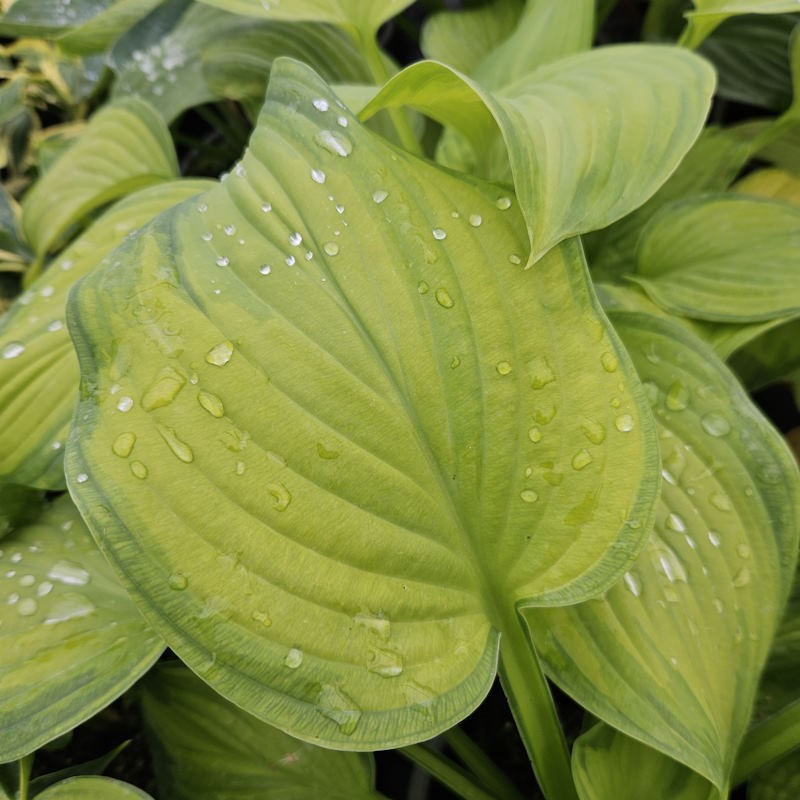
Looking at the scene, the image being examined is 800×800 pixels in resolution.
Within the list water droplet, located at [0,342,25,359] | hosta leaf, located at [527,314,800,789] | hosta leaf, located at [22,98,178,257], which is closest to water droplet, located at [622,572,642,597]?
hosta leaf, located at [527,314,800,789]

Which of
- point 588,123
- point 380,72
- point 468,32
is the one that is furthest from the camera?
point 468,32

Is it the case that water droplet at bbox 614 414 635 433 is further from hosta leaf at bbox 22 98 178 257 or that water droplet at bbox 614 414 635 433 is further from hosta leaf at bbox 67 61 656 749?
hosta leaf at bbox 22 98 178 257

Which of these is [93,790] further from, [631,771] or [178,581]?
[631,771]

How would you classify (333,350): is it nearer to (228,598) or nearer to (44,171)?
(228,598)

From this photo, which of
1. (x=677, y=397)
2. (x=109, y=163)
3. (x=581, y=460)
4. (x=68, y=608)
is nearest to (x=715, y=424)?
(x=677, y=397)

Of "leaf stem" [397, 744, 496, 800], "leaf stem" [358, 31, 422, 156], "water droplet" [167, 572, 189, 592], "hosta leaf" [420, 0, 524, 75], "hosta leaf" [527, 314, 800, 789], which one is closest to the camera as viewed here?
"water droplet" [167, 572, 189, 592]

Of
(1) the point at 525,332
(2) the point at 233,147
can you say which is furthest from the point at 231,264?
(2) the point at 233,147
